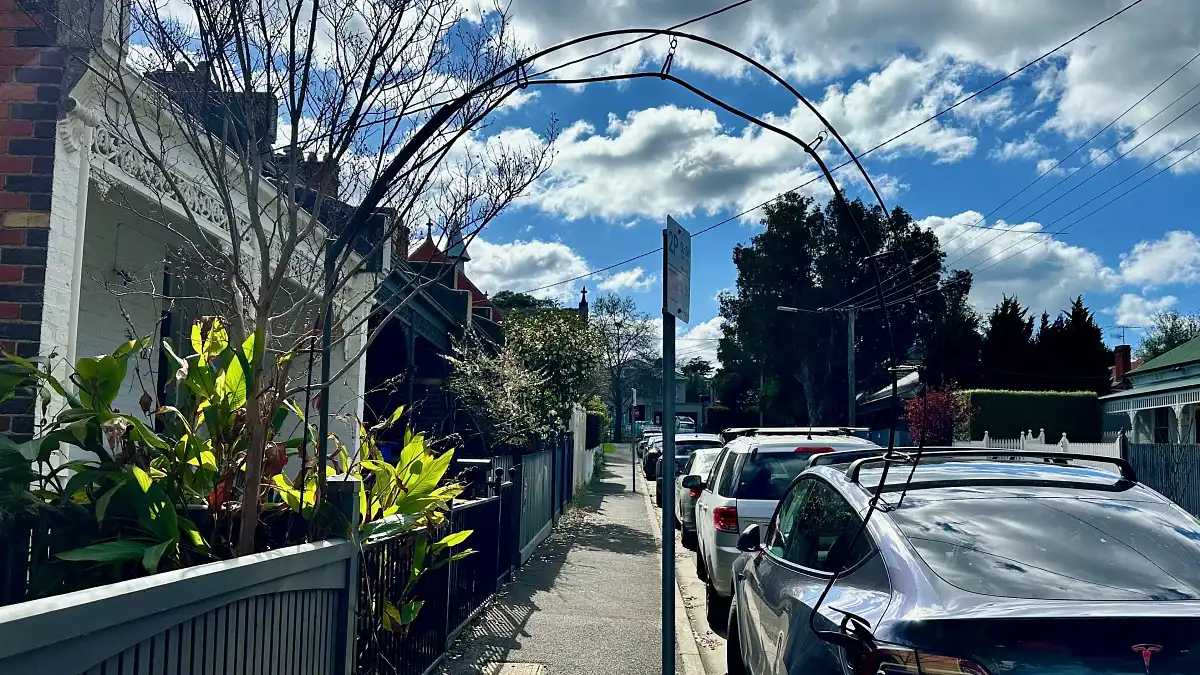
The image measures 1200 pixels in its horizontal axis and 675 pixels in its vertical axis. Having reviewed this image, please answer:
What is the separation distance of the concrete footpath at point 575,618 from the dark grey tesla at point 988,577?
7.91 ft

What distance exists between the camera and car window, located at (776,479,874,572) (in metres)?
3.83

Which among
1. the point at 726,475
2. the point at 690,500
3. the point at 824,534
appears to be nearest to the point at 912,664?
the point at 824,534

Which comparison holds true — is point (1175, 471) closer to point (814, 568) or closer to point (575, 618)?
point (575, 618)

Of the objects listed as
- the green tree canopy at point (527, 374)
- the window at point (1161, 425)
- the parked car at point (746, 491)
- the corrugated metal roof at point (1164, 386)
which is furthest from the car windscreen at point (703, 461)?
the window at point (1161, 425)

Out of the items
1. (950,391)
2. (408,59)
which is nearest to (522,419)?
(408,59)

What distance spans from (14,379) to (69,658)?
195cm

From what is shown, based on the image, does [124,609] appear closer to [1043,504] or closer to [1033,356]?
[1043,504]

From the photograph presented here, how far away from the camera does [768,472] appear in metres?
9.03

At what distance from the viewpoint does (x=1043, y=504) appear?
3.70 m

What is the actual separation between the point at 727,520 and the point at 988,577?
559 cm

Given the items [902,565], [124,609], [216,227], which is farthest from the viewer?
[216,227]

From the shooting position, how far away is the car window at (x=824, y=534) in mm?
3828

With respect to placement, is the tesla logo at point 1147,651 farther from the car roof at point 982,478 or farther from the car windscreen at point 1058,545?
the car roof at point 982,478

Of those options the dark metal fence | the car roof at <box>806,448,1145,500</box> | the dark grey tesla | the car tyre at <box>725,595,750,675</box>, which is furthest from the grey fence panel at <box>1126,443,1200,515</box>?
the dark grey tesla
